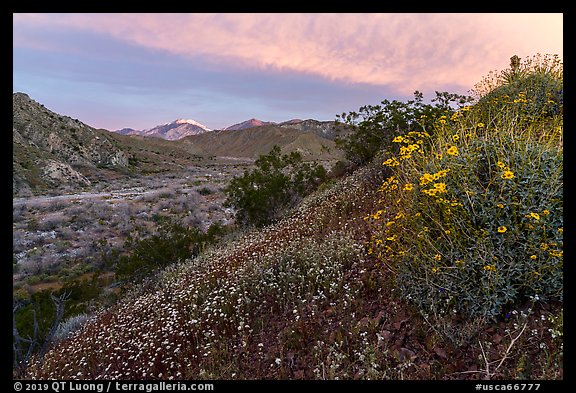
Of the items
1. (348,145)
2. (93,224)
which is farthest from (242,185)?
(93,224)

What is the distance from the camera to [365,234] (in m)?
5.08

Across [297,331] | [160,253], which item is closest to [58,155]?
[160,253]

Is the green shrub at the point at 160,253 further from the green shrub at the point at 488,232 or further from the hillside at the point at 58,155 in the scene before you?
the hillside at the point at 58,155

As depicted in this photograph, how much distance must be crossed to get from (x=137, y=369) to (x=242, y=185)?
→ 283 inches

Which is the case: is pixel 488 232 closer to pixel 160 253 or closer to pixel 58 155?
pixel 160 253

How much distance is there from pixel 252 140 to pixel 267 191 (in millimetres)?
112464

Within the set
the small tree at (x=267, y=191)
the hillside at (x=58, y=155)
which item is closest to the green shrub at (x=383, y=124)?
the small tree at (x=267, y=191)

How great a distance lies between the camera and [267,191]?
32.6 feet

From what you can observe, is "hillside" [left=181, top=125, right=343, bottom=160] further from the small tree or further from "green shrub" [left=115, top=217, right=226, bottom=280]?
"green shrub" [left=115, top=217, right=226, bottom=280]

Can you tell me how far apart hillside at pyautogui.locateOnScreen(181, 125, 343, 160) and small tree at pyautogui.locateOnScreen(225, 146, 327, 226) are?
8518cm

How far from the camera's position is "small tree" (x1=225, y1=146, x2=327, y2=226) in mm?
9883

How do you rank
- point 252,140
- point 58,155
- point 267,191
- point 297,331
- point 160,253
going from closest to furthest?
point 297,331 → point 160,253 → point 267,191 → point 58,155 → point 252,140

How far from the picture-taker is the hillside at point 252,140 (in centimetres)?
10335

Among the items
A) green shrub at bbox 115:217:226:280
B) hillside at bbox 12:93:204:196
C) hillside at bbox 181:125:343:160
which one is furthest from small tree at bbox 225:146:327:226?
hillside at bbox 181:125:343:160
